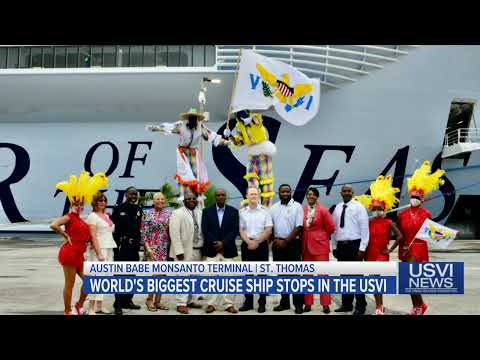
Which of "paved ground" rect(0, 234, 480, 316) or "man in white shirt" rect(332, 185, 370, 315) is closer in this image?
"man in white shirt" rect(332, 185, 370, 315)

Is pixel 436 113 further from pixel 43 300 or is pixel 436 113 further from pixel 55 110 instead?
pixel 43 300

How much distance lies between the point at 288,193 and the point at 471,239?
16.2m

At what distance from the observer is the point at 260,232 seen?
305 inches

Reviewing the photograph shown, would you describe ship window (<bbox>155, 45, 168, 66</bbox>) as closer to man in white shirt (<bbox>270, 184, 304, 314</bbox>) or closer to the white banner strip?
man in white shirt (<bbox>270, 184, 304, 314</bbox>)

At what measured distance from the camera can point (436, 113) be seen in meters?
19.5

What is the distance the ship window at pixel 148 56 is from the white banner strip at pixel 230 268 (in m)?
15.6

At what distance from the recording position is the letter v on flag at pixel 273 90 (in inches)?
397

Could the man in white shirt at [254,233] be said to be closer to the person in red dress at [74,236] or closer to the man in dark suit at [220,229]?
the man in dark suit at [220,229]

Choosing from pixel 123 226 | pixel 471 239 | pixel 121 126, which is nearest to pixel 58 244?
pixel 121 126

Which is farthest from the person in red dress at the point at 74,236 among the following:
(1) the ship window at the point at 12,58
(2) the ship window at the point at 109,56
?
(1) the ship window at the point at 12,58

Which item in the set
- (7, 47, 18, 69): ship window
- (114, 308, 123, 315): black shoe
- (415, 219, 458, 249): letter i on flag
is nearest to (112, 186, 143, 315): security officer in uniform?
(114, 308, 123, 315): black shoe

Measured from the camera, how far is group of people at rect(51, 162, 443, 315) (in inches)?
287

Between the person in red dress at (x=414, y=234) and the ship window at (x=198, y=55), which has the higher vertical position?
the ship window at (x=198, y=55)

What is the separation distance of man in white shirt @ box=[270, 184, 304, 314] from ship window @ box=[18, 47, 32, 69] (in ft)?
55.5
